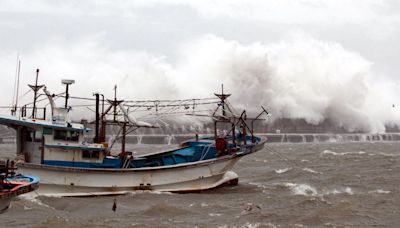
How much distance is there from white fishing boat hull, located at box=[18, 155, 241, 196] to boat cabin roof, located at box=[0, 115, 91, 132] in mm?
2966

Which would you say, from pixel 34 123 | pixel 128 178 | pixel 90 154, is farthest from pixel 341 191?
pixel 34 123

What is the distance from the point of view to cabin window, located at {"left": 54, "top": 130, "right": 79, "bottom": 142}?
→ 32.9 metres

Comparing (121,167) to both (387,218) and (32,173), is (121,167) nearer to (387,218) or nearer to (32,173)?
(32,173)

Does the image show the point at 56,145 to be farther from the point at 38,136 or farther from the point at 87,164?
the point at 87,164

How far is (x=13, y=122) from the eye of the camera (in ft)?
104

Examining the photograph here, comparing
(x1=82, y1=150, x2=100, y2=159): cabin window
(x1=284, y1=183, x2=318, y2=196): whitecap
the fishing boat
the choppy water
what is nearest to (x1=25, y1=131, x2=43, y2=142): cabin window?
the fishing boat

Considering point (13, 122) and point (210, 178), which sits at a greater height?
point (13, 122)

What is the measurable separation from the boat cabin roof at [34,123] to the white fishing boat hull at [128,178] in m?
2.97

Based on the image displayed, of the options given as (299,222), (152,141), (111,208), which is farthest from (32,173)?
(152,141)

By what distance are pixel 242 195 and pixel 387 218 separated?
10.3 m

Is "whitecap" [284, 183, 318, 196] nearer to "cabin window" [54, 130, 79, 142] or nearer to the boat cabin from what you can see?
the boat cabin

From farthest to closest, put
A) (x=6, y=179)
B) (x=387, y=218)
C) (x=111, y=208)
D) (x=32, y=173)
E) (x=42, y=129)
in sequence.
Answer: (x=42, y=129), (x=32, y=173), (x=111, y=208), (x=387, y=218), (x=6, y=179)

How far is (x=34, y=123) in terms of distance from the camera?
32.1 meters

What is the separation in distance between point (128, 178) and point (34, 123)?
21.7 ft
